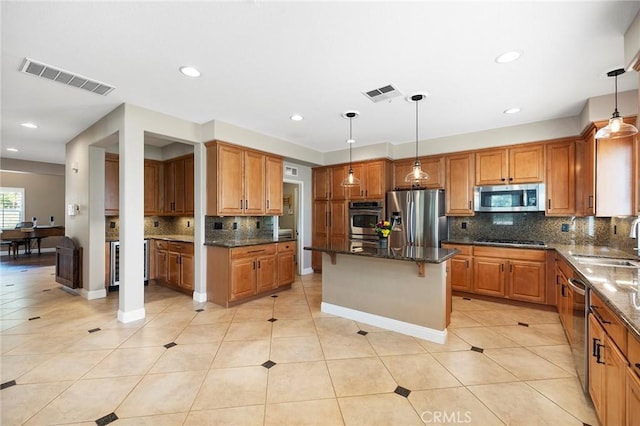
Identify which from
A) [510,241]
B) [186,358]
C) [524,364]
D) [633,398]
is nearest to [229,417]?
[186,358]

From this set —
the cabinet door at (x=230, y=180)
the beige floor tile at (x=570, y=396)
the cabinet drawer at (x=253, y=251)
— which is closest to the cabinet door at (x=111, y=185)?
the cabinet door at (x=230, y=180)

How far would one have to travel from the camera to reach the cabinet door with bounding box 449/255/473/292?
4.38 metres

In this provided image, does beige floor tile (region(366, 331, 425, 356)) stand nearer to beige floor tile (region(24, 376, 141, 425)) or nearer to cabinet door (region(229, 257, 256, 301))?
cabinet door (region(229, 257, 256, 301))

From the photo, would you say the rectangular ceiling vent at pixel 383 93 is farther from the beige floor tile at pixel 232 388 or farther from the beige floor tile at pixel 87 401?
the beige floor tile at pixel 87 401

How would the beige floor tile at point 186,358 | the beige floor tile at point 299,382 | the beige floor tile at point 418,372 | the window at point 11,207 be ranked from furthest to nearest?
the window at point 11,207, the beige floor tile at point 186,358, the beige floor tile at point 418,372, the beige floor tile at point 299,382

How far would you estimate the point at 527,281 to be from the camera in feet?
12.9

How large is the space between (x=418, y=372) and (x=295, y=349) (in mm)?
1138

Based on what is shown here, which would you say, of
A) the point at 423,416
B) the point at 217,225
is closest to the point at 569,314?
the point at 423,416

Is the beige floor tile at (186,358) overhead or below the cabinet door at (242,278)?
below

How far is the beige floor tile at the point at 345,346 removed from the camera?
8.73 feet

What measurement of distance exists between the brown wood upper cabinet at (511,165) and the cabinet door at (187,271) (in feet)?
15.7

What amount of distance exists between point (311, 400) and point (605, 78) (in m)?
3.96

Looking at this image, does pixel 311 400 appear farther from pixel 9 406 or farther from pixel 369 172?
pixel 369 172

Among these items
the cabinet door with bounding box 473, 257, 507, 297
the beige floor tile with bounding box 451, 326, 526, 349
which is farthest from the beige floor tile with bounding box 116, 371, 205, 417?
the cabinet door with bounding box 473, 257, 507, 297
